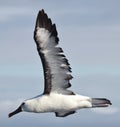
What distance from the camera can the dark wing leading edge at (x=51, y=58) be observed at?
4291 centimetres

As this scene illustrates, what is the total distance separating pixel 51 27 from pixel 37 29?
0.64m

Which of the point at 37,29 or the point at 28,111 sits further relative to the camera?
the point at 28,111

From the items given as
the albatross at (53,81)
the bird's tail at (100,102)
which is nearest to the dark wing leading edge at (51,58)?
the albatross at (53,81)

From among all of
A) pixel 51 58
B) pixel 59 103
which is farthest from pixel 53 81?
pixel 51 58

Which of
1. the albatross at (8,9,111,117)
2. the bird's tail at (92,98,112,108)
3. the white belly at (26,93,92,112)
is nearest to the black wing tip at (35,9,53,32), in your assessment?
the albatross at (8,9,111,117)

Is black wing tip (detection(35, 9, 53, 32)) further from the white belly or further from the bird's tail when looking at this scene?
the bird's tail

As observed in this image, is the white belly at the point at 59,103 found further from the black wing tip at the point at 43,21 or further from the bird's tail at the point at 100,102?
the black wing tip at the point at 43,21

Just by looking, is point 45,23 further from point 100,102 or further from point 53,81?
point 100,102

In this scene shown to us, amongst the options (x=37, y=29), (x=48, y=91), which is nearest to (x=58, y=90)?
(x=48, y=91)

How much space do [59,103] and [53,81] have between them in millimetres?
1056

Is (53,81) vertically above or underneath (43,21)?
underneath

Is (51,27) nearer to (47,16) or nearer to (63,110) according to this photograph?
(47,16)

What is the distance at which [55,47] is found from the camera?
142 ft

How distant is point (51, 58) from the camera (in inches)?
1722
